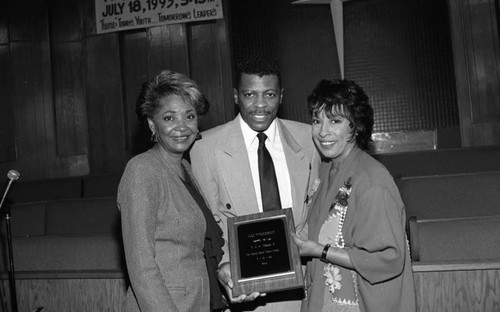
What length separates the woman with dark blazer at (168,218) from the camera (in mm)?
1812

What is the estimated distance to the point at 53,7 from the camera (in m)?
6.00

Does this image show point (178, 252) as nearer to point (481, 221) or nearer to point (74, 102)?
point (481, 221)

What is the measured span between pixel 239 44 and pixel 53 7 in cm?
207

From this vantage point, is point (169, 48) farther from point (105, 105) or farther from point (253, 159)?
point (253, 159)

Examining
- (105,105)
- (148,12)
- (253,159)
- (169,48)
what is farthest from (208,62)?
(253,159)

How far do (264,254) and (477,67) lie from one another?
12.6 feet

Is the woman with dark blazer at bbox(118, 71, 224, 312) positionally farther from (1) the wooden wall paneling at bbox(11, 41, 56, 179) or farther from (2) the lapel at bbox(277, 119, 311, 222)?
(1) the wooden wall paneling at bbox(11, 41, 56, 179)

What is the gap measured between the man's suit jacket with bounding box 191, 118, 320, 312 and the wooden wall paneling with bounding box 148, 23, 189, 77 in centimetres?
336

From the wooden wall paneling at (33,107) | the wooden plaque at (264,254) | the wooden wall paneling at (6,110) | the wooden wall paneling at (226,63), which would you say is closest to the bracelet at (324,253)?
the wooden plaque at (264,254)

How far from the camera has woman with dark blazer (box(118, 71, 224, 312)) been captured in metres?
1.81

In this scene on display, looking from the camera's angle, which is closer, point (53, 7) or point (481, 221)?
point (481, 221)

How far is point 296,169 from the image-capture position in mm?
2361

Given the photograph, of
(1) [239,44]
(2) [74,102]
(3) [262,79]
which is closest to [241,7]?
(1) [239,44]

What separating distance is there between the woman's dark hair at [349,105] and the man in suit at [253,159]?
34 centimetres
